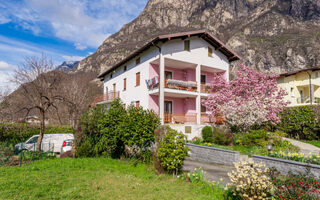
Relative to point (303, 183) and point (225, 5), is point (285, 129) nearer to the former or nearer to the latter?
point (303, 183)

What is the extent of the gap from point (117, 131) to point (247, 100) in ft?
36.4

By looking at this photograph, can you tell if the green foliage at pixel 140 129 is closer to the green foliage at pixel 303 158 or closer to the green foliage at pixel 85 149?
the green foliage at pixel 85 149

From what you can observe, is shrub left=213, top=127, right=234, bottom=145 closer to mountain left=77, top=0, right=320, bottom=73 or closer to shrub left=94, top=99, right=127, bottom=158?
shrub left=94, top=99, right=127, bottom=158

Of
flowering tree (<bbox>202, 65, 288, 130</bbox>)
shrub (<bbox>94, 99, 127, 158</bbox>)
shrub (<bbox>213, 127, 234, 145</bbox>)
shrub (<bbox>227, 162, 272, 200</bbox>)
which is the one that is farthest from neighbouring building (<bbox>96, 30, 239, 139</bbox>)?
shrub (<bbox>227, 162, 272, 200</bbox>)

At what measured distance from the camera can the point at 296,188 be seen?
12.9ft

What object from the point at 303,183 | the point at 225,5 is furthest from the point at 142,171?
the point at 225,5

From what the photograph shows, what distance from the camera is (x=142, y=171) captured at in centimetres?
763

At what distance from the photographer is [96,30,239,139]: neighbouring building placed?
53.3 ft

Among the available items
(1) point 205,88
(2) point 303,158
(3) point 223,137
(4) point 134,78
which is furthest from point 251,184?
(4) point 134,78

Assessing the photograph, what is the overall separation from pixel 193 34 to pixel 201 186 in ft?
47.5

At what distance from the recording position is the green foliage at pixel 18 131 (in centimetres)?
1210

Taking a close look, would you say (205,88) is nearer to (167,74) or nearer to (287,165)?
(167,74)

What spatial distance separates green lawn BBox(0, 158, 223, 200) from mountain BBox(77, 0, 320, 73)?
201 feet

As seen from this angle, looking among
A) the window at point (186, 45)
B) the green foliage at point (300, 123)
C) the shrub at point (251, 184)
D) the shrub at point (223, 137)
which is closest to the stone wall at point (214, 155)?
the shrub at point (223, 137)
